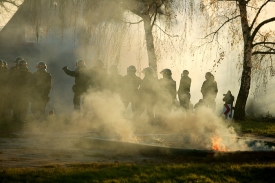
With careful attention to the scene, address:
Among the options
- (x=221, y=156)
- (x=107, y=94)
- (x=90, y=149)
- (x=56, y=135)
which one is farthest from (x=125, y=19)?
(x=221, y=156)

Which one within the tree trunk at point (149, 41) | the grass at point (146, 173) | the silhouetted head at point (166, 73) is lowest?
the grass at point (146, 173)

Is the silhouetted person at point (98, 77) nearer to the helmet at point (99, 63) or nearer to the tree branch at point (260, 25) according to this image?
the helmet at point (99, 63)

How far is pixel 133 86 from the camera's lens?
17234mm

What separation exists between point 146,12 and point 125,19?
1.50 meters

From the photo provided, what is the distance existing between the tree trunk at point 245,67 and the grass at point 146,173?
521 inches

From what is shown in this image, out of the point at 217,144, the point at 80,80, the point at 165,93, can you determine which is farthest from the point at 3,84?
the point at 217,144

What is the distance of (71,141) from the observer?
36.7 feet

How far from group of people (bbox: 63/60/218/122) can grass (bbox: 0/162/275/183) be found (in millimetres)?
8871

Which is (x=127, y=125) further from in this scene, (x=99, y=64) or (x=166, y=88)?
(x=166, y=88)

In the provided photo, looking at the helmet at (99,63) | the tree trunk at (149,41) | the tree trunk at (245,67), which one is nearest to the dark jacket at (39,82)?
the helmet at (99,63)

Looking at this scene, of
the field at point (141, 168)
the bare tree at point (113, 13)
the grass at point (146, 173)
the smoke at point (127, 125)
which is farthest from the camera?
the bare tree at point (113, 13)

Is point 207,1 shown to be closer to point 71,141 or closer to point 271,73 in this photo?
point 271,73

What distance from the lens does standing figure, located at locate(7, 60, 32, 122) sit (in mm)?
15414

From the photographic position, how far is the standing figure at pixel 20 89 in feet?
50.6
